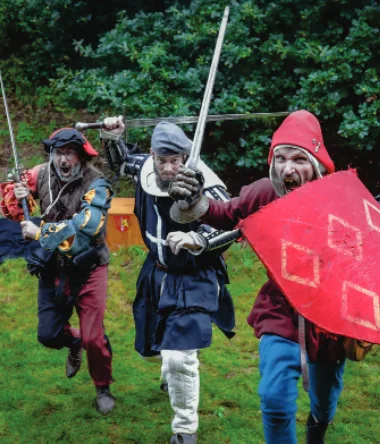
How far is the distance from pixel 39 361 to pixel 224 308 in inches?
67.9

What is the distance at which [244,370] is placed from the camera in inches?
201

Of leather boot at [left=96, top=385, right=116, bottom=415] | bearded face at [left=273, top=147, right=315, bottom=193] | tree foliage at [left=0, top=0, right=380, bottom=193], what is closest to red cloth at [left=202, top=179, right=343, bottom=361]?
bearded face at [left=273, top=147, right=315, bottom=193]

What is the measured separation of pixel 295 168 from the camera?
3047 mm

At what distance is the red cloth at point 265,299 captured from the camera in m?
3.09

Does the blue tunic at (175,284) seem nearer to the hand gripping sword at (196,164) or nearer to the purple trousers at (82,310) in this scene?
the purple trousers at (82,310)

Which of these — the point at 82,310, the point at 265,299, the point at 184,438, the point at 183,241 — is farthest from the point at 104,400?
the point at 183,241

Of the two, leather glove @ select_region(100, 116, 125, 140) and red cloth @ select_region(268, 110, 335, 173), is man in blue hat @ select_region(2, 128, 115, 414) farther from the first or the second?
red cloth @ select_region(268, 110, 335, 173)

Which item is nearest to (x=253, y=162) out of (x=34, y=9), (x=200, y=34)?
(x=200, y=34)

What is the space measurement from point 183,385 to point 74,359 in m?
1.17

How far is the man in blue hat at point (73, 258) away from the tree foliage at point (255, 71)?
2733 millimetres

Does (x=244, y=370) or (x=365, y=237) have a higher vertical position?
(x=365, y=237)

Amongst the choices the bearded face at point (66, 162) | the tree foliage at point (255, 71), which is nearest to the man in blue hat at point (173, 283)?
the bearded face at point (66, 162)

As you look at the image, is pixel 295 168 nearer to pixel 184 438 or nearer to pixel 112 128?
pixel 112 128

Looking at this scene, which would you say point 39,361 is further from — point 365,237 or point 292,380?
point 365,237
